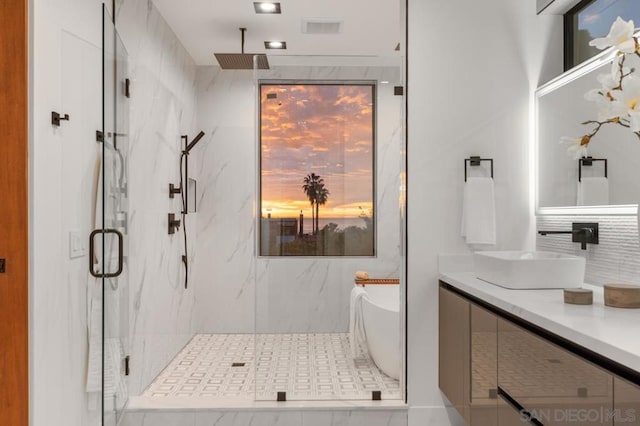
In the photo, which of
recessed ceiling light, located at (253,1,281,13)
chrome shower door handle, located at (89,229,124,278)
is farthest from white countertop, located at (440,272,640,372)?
recessed ceiling light, located at (253,1,281,13)

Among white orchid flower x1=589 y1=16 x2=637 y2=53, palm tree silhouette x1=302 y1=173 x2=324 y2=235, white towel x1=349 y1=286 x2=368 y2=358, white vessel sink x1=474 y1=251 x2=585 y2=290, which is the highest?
white orchid flower x1=589 y1=16 x2=637 y2=53

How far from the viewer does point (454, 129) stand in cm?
288

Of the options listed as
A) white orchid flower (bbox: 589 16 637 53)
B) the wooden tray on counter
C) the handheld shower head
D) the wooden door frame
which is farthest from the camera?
the handheld shower head

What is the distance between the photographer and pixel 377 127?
2.98 meters

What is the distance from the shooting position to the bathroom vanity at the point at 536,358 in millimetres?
1271

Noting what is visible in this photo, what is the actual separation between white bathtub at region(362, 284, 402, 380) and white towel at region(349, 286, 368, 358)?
0.02m

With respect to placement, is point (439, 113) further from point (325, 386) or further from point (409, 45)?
point (325, 386)

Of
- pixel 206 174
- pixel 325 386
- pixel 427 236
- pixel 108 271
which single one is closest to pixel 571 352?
pixel 427 236

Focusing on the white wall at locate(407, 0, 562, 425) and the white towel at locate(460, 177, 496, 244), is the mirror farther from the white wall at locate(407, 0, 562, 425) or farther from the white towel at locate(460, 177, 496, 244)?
the white towel at locate(460, 177, 496, 244)

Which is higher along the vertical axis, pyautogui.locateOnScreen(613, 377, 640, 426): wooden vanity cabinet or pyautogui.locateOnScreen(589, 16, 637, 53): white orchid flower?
pyautogui.locateOnScreen(589, 16, 637, 53): white orchid flower

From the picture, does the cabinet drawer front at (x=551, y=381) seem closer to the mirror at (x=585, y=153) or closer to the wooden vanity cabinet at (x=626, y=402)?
the wooden vanity cabinet at (x=626, y=402)

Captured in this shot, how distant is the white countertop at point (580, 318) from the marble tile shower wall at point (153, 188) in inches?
80.2

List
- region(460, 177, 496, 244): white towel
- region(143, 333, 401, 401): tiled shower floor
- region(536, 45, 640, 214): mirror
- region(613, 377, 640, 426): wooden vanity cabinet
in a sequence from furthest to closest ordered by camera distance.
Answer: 1. region(143, 333, 401, 401): tiled shower floor
2. region(460, 177, 496, 244): white towel
3. region(536, 45, 640, 214): mirror
4. region(613, 377, 640, 426): wooden vanity cabinet

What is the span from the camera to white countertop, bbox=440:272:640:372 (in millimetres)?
1267
